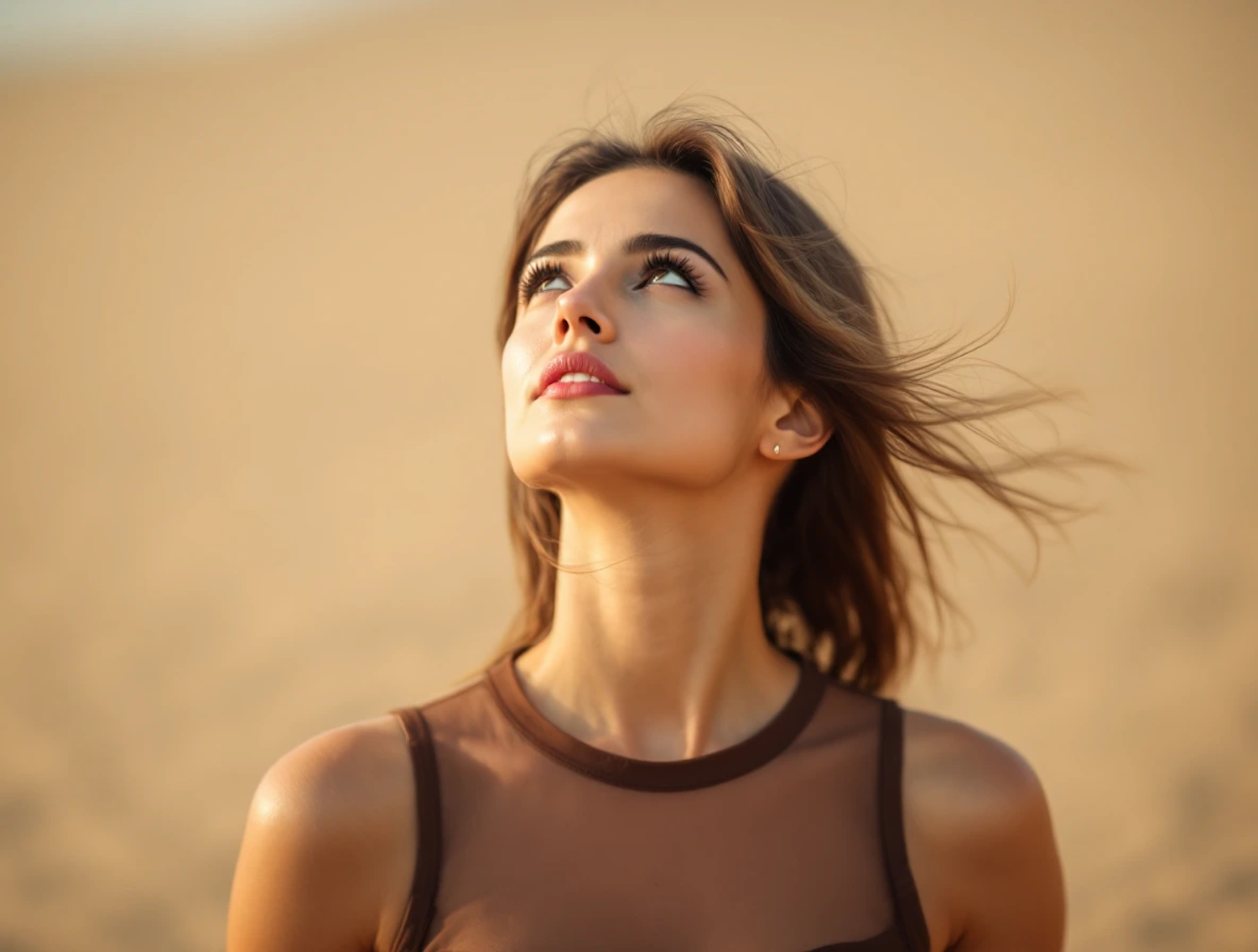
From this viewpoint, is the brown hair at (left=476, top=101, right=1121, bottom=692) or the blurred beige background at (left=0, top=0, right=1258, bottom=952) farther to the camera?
the blurred beige background at (left=0, top=0, right=1258, bottom=952)

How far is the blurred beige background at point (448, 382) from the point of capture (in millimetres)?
5559

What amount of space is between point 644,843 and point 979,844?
682mm

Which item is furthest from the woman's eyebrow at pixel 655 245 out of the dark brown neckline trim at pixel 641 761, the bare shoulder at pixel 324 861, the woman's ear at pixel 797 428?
the bare shoulder at pixel 324 861

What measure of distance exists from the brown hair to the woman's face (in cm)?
9

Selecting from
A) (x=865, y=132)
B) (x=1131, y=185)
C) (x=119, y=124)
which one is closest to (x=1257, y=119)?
(x=1131, y=185)

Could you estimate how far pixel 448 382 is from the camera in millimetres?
9773

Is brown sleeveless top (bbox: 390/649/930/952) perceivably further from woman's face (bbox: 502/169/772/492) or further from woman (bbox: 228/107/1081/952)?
woman's face (bbox: 502/169/772/492)

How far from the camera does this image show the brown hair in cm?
250

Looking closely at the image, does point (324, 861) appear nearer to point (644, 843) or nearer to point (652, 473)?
point (644, 843)

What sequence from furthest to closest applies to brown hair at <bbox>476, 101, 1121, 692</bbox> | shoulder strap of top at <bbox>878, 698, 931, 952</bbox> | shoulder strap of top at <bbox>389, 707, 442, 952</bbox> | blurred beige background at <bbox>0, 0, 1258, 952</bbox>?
blurred beige background at <bbox>0, 0, 1258, 952</bbox>, brown hair at <bbox>476, 101, 1121, 692</bbox>, shoulder strap of top at <bbox>878, 698, 931, 952</bbox>, shoulder strap of top at <bbox>389, 707, 442, 952</bbox>

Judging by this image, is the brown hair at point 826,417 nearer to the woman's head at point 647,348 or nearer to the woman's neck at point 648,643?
the woman's head at point 647,348

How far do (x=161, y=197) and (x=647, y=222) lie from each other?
39.6 ft

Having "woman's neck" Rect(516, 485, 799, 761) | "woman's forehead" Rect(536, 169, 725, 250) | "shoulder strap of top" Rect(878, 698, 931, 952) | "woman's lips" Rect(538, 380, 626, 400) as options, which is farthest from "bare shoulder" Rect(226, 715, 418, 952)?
"woman's forehead" Rect(536, 169, 725, 250)

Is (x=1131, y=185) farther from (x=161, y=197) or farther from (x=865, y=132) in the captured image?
(x=161, y=197)
